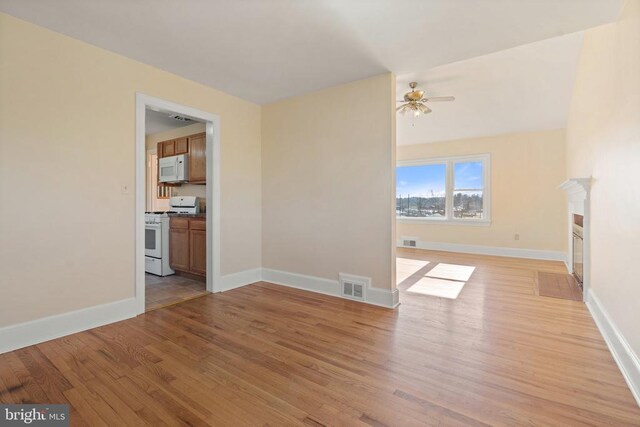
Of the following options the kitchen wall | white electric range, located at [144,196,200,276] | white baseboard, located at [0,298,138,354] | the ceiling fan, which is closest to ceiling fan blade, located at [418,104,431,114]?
the ceiling fan

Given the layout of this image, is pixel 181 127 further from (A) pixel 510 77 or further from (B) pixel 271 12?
(A) pixel 510 77

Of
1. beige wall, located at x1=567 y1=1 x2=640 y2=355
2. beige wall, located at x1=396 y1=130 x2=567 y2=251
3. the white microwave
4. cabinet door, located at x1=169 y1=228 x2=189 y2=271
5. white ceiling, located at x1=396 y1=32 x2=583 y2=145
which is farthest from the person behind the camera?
beige wall, located at x1=396 y1=130 x2=567 y2=251

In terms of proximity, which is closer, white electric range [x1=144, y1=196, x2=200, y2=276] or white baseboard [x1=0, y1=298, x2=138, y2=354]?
white baseboard [x1=0, y1=298, x2=138, y2=354]

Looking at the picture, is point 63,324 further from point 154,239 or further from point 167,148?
point 167,148

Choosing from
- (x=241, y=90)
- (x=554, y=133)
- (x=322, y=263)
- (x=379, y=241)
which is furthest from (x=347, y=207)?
(x=554, y=133)

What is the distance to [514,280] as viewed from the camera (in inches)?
165

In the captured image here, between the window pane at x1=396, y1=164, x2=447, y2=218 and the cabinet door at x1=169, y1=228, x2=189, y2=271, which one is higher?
the window pane at x1=396, y1=164, x2=447, y2=218

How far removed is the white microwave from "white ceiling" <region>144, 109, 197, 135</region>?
61 centimetres

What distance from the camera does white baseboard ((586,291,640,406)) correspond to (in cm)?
171

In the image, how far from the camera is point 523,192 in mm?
5891

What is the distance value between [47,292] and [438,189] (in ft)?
22.2

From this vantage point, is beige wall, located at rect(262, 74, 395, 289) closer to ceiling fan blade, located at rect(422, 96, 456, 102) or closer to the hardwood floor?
the hardwood floor

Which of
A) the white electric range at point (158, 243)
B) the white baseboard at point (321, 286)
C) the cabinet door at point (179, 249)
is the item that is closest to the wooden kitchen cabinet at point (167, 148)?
the white electric range at point (158, 243)

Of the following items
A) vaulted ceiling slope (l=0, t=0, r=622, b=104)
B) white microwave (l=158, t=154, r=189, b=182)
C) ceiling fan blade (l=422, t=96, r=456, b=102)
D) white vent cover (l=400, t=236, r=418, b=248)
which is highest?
ceiling fan blade (l=422, t=96, r=456, b=102)
